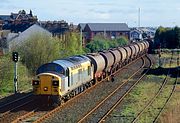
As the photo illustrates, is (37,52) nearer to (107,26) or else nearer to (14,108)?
(14,108)

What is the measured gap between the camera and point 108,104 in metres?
29.9

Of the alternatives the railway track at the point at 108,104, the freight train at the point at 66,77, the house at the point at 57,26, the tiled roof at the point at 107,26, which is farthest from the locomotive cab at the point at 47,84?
the tiled roof at the point at 107,26

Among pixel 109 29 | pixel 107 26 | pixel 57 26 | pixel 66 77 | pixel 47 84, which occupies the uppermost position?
pixel 57 26

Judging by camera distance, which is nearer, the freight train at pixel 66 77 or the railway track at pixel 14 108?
the railway track at pixel 14 108

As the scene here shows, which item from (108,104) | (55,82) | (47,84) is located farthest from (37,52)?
(55,82)

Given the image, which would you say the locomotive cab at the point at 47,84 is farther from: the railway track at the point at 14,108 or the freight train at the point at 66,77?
the railway track at the point at 14,108

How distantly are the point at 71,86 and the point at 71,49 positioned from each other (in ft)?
119

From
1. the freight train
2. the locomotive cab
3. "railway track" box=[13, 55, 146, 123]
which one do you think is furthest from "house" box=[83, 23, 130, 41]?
"railway track" box=[13, 55, 146, 123]

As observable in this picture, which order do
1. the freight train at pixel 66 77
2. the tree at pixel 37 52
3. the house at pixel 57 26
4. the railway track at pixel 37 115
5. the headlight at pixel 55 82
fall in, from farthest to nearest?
1. the house at pixel 57 26
2. the tree at pixel 37 52
3. the freight train at pixel 66 77
4. the headlight at pixel 55 82
5. the railway track at pixel 37 115

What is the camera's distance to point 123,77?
48.7m

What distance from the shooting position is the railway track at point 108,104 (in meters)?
24.8

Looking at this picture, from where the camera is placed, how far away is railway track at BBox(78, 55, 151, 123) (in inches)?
976

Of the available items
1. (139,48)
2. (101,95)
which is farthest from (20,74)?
(139,48)

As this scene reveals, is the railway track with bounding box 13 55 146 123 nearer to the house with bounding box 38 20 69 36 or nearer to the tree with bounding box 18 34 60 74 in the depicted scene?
the tree with bounding box 18 34 60 74
